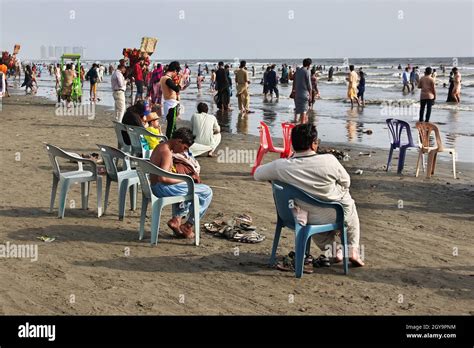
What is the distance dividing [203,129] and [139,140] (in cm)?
237

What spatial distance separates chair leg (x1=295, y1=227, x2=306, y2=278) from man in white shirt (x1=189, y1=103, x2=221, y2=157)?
19.2 ft

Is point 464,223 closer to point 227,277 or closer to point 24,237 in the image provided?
point 227,277

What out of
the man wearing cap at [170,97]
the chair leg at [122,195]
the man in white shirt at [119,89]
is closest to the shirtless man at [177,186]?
the chair leg at [122,195]

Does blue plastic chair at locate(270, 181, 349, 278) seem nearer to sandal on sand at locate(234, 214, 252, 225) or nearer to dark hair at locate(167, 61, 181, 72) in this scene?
sandal on sand at locate(234, 214, 252, 225)

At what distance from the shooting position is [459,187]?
33.5 ft

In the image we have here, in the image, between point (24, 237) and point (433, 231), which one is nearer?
point (24, 237)

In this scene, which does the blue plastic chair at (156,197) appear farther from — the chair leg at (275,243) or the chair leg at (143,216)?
the chair leg at (275,243)

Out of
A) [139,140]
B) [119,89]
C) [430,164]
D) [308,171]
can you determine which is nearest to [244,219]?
[308,171]

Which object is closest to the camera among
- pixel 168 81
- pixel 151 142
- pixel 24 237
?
pixel 24 237

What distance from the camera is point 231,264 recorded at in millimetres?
6129

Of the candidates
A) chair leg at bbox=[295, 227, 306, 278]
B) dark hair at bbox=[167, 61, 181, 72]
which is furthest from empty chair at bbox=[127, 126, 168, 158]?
chair leg at bbox=[295, 227, 306, 278]

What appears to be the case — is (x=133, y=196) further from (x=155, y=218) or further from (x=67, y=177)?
(x=155, y=218)
